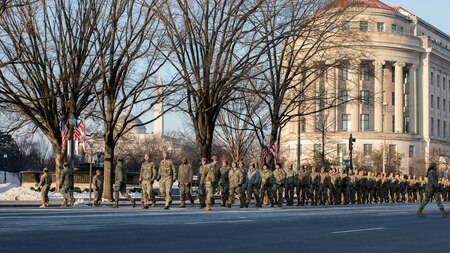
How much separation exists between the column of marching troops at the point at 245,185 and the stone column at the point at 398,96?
57.5 meters

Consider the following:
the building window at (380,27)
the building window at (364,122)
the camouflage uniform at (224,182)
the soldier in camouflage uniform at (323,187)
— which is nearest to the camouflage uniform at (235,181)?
the camouflage uniform at (224,182)

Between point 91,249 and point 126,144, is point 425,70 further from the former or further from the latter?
point 91,249

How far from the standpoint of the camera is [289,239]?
1552cm

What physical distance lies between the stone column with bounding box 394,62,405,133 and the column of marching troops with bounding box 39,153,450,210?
5754 centimetres

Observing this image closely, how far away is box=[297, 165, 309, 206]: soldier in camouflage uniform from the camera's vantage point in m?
39.1

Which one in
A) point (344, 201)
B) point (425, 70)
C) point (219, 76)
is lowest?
point (344, 201)

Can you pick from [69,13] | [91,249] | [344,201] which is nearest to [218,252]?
[91,249]

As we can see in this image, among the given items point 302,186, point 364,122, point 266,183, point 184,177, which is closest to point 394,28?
point 364,122

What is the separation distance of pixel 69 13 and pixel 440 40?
94.9m

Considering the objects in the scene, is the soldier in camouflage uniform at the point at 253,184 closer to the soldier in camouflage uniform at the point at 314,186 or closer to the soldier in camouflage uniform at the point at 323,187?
the soldier in camouflage uniform at the point at 314,186

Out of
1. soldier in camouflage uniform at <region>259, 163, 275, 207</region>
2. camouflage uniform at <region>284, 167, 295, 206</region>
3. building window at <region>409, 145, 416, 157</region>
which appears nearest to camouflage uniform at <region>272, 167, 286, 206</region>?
soldier in camouflage uniform at <region>259, 163, 275, 207</region>

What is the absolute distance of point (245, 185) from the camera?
107 feet

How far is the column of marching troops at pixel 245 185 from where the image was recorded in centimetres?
2838

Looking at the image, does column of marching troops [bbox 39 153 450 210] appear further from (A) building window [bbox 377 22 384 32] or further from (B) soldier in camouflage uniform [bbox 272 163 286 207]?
(A) building window [bbox 377 22 384 32]
